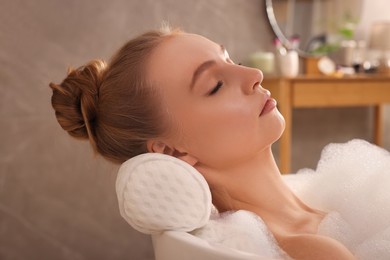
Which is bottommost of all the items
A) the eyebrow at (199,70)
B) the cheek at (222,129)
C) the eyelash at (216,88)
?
the cheek at (222,129)

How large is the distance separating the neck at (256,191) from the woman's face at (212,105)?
4 centimetres

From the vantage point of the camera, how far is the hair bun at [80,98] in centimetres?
129

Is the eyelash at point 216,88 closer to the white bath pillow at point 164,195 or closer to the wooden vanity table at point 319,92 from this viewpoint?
the white bath pillow at point 164,195

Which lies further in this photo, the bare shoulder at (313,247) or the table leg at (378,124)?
the table leg at (378,124)

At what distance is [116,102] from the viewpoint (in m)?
1.25

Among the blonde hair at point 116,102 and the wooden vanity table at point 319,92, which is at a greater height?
the blonde hair at point 116,102

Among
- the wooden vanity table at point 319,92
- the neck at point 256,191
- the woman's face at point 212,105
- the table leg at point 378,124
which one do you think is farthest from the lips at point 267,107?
the table leg at point 378,124

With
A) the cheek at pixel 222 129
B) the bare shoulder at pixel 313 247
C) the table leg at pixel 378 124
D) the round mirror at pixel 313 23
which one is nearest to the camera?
the bare shoulder at pixel 313 247

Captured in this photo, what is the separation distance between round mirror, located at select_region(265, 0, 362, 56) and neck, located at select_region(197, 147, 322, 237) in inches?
85.3

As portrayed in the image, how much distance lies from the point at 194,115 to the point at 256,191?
23 cm

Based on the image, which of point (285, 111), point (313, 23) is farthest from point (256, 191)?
point (313, 23)

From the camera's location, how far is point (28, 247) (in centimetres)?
287

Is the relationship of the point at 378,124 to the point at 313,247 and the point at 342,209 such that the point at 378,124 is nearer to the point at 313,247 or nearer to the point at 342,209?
the point at 342,209

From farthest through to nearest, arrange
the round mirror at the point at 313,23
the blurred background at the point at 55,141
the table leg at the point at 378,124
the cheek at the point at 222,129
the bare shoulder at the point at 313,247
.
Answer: the table leg at the point at 378,124 → the round mirror at the point at 313,23 → the blurred background at the point at 55,141 → the cheek at the point at 222,129 → the bare shoulder at the point at 313,247
